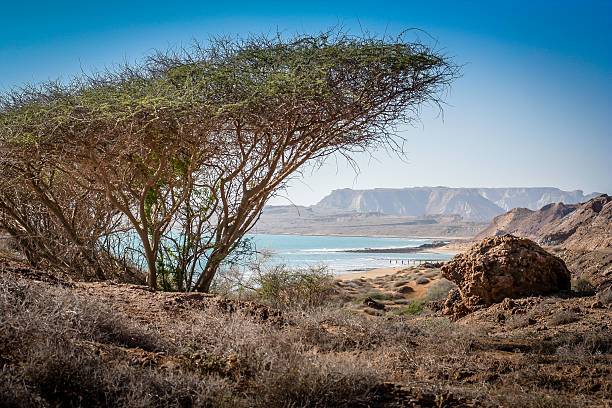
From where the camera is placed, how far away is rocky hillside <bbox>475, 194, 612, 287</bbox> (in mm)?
14956

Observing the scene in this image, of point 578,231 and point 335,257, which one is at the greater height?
point 578,231

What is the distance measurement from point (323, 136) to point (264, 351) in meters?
4.61

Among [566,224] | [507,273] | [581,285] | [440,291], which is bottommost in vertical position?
[440,291]

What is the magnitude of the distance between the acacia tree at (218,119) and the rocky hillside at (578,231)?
8.39 metres

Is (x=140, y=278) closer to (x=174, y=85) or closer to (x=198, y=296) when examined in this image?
(x=198, y=296)

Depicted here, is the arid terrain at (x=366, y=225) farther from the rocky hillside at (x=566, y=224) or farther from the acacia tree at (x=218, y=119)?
the acacia tree at (x=218, y=119)

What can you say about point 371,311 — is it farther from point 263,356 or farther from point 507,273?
point 263,356

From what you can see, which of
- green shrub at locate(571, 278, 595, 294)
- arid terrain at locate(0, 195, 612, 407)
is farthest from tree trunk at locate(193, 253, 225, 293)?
green shrub at locate(571, 278, 595, 294)

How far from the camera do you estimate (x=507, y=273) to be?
29.0 ft

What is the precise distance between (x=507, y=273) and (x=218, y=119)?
5829 millimetres

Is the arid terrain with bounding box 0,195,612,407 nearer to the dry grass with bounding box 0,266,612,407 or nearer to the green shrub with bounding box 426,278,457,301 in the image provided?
the dry grass with bounding box 0,266,612,407

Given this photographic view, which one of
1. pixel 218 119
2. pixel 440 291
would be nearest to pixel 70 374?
pixel 218 119

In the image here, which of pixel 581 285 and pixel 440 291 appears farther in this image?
pixel 440 291

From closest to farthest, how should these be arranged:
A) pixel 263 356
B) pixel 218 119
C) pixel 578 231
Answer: pixel 263 356 → pixel 218 119 → pixel 578 231
